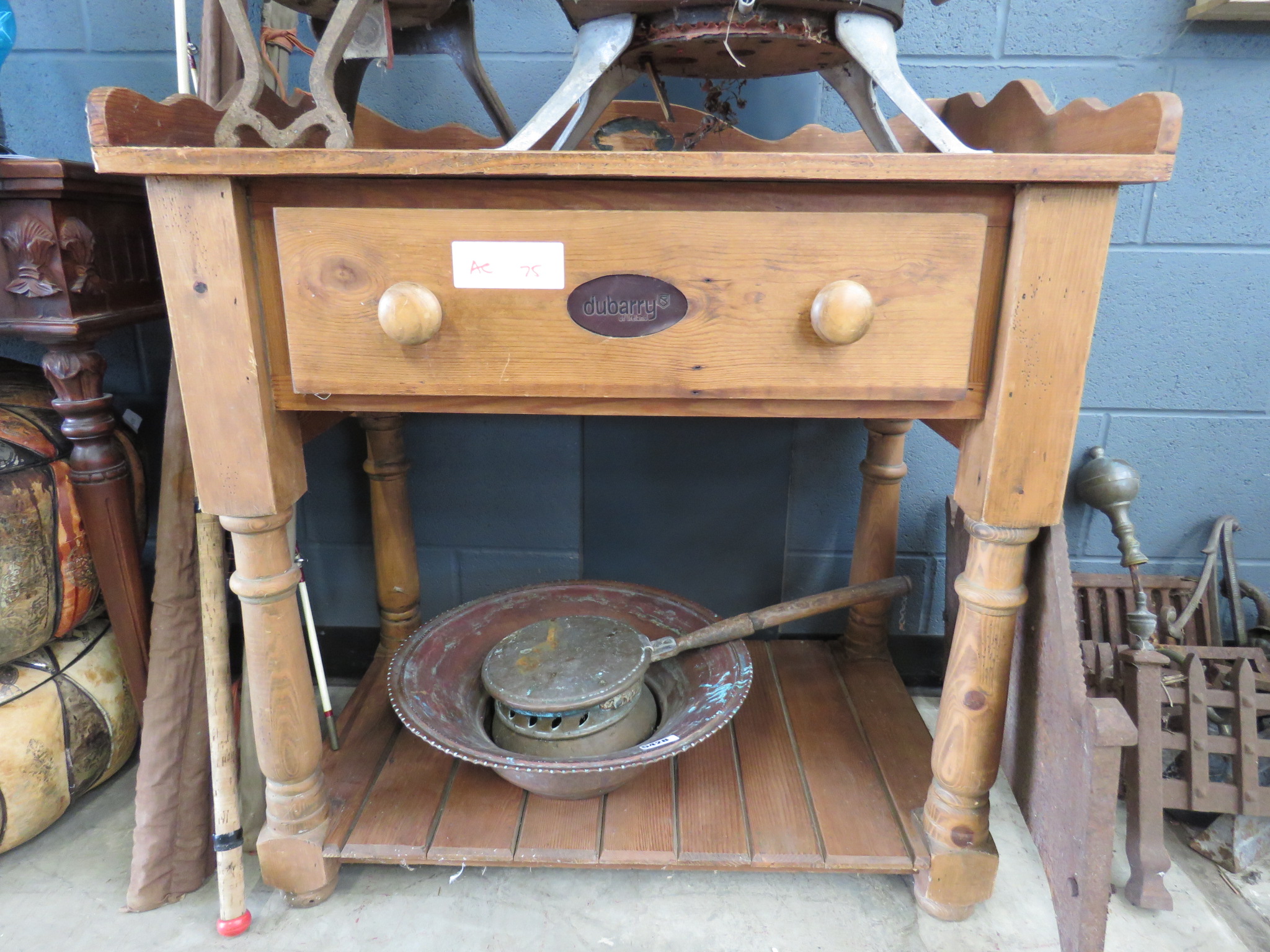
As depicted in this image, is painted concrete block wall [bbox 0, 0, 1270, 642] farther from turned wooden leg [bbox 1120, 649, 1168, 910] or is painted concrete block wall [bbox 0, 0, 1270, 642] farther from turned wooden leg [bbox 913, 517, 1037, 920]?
turned wooden leg [bbox 913, 517, 1037, 920]

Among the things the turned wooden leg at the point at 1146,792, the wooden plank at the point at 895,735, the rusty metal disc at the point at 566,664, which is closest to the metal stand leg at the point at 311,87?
the rusty metal disc at the point at 566,664

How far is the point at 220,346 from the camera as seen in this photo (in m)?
0.67

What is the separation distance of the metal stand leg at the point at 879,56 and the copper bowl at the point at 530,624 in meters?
0.61

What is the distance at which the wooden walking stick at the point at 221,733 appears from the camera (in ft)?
2.77

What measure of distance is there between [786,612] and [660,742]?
0.99 feet

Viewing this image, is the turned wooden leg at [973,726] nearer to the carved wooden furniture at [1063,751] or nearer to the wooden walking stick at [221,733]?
the carved wooden furniture at [1063,751]

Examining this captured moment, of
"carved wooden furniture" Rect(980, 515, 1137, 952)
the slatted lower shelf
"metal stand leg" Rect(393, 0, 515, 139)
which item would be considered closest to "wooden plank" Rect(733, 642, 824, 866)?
the slatted lower shelf

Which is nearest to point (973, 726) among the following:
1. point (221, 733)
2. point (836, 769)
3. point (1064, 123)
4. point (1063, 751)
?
point (1063, 751)

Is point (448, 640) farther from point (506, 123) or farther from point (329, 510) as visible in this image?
point (506, 123)

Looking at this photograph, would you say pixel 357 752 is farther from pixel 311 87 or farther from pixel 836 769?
pixel 311 87

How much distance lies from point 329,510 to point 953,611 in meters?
0.97

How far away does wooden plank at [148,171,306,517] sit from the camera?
65 centimetres

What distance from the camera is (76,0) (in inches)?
42.9

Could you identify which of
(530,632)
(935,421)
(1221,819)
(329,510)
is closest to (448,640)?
(530,632)
